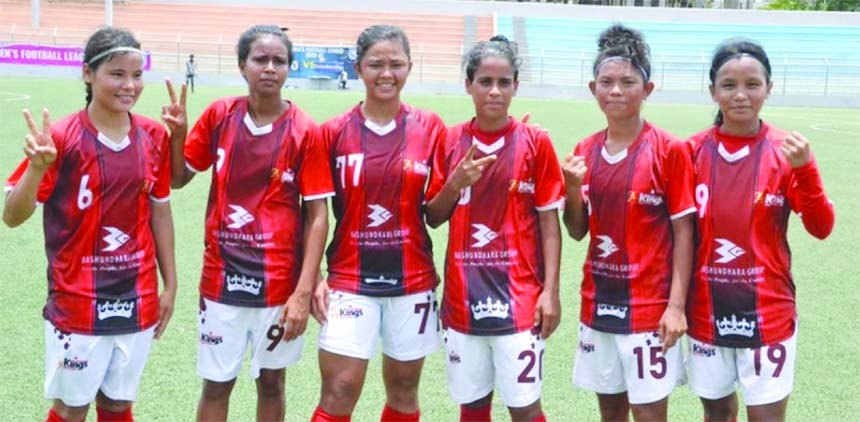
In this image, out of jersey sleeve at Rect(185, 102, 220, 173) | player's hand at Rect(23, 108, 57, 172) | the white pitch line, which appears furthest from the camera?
the white pitch line

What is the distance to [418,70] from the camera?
39719 millimetres

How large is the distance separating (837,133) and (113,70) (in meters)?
20.8

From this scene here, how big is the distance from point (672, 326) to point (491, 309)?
763 millimetres

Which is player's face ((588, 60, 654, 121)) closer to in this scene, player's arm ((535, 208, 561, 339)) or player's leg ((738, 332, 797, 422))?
player's arm ((535, 208, 561, 339))

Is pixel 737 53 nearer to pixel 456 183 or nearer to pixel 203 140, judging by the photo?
pixel 456 183

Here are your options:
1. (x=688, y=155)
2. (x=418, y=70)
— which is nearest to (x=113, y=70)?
(x=688, y=155)

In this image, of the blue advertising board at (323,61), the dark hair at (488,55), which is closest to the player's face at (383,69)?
the dark hair at (488,55)

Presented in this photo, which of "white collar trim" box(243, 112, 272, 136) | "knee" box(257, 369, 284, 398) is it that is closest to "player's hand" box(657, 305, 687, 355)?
"knee" box(257, 369, 284, 398)

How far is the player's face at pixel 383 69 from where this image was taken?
13.5 ft

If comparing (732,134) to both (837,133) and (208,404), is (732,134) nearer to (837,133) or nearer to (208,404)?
(208,404)

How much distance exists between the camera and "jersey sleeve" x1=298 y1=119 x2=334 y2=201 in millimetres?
4055

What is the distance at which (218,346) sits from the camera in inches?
160

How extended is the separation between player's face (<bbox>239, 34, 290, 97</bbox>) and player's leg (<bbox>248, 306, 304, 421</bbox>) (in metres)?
0.98

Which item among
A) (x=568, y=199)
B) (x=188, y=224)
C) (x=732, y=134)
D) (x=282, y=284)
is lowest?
(x=188, y=224)
